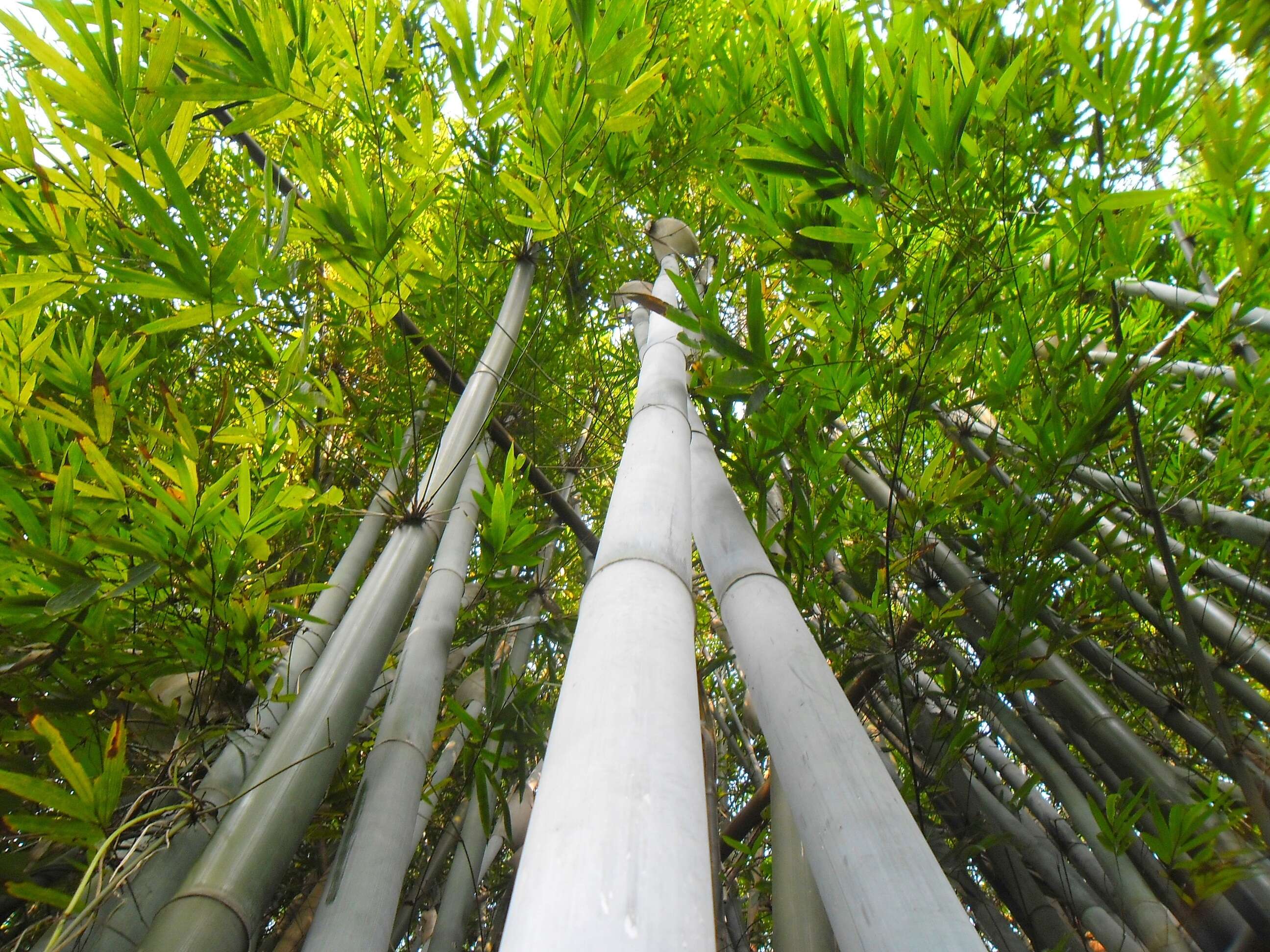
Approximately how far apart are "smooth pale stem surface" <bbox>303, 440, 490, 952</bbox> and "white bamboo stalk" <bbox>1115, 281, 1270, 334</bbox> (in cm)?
180

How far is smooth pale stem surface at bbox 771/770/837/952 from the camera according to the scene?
106cm

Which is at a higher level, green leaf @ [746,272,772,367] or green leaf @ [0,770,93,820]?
green leaf @ [746,272,772,367]

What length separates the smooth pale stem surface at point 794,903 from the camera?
106 cm

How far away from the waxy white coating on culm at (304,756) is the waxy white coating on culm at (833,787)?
0.61 m

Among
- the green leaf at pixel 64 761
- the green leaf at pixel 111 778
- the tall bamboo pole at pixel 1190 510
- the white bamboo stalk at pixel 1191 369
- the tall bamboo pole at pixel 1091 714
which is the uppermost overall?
the white bamboo stalk at pixel 1191 369

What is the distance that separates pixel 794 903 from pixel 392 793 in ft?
2.19

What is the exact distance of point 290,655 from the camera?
1454mm

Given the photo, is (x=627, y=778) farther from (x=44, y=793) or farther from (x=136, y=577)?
(x=136, y=577)

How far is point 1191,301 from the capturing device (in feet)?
5.71

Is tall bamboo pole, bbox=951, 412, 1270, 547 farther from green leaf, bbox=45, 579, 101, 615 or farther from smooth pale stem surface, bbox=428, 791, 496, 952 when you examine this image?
green leaf, bbox=45, 579, 101, 615

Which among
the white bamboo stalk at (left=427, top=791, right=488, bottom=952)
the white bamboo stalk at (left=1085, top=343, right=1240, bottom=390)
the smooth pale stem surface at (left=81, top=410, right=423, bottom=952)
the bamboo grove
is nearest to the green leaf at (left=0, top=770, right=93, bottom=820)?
the bamboo grove

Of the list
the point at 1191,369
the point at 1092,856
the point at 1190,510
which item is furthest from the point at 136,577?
the point at 1191,369

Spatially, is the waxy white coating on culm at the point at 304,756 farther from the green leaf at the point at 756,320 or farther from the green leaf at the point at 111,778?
the green leaf at the point at 756,320

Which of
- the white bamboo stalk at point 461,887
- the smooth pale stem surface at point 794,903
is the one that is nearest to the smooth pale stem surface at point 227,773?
the white bamboo stalk at point 461,887
